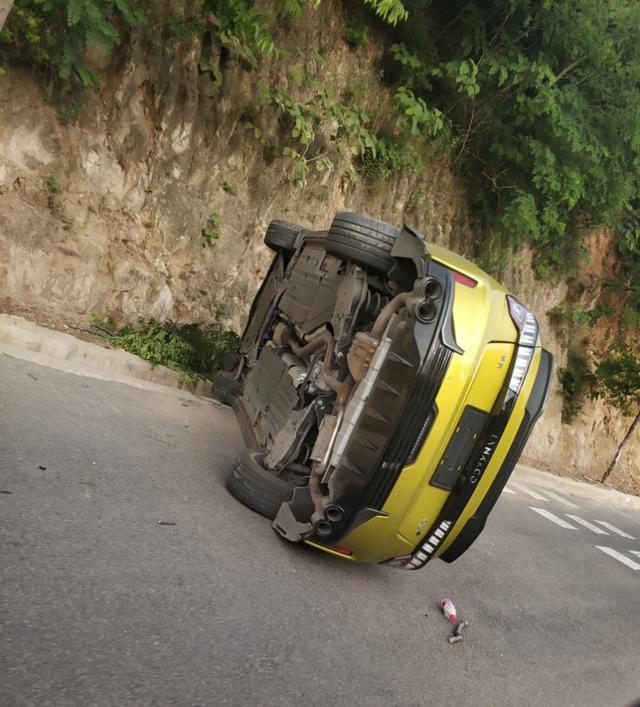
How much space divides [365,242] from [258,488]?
70.1 inches

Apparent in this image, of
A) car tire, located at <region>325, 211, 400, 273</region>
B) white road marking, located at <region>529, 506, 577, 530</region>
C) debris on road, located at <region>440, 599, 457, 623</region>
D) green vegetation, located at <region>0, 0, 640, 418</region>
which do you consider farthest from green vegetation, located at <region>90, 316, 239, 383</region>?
white road marking, located at <region>529, 506, 577, 530</region>

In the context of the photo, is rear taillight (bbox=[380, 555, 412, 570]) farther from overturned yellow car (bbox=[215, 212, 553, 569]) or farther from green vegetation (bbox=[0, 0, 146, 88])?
green vegetation (bbox=[0, 0, 146, 88])

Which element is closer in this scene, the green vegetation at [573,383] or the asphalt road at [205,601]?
the asphalt road at [205,601]

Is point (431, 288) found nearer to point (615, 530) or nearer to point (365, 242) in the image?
point (365, 242)

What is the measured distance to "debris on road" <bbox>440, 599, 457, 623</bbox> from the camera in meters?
3.67

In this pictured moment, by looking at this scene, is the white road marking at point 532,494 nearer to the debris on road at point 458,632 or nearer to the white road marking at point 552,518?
the white road marking at point 552,518

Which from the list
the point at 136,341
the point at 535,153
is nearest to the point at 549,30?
the point at 535,153

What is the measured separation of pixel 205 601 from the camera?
2713 mm

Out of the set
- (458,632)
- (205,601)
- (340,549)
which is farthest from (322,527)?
(458,632)

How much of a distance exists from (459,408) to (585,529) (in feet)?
19.6

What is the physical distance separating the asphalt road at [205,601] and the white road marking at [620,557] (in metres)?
1.53

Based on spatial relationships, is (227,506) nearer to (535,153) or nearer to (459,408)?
(459,408)

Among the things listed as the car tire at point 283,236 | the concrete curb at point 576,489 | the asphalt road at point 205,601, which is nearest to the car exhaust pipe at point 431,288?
the asphalt road at point 205,601

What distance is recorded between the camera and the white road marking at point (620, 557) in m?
6.78
